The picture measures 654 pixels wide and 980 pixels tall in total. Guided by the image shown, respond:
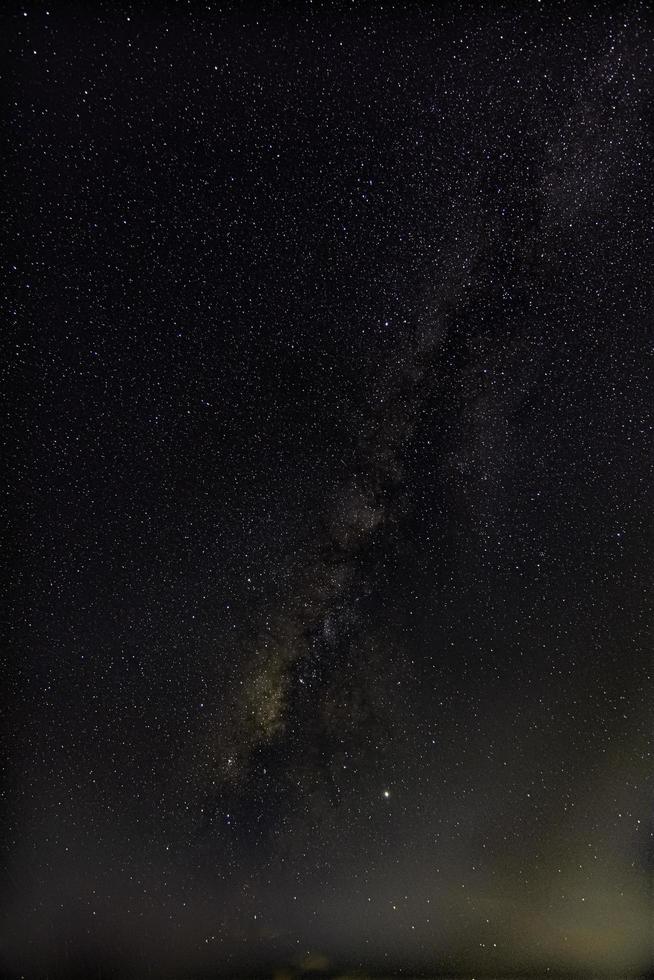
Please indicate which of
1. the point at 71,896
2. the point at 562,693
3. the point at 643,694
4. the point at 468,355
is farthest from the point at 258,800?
the point at 468,355

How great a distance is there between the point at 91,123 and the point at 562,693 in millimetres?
1386

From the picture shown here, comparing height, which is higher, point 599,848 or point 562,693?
point 562,693

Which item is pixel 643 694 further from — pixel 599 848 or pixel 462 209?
pixel 462 209

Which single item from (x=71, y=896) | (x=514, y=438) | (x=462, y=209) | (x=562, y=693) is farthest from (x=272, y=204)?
(x=71, y=896)

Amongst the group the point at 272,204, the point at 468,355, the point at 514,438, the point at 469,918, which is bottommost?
the point at 469,918

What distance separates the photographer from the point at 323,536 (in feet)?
3.51

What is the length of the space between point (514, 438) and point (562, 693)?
500 mm

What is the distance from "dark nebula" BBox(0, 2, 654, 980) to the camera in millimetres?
1037

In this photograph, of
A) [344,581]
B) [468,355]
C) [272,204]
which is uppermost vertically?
[272,204]

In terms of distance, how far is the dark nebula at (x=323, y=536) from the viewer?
1037mm

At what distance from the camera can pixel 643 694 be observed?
1.07 meters

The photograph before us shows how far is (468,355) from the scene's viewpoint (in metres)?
1.05

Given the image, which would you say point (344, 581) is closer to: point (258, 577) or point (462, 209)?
point (258, 577)

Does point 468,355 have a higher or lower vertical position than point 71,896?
higher
